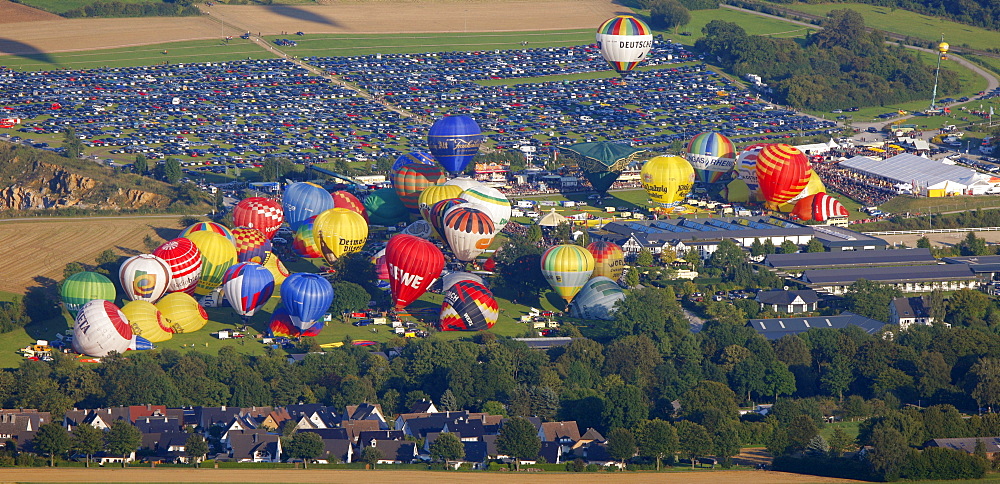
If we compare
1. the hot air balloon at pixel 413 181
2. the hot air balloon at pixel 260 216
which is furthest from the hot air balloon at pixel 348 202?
the hot air balloon at pixel 260 216

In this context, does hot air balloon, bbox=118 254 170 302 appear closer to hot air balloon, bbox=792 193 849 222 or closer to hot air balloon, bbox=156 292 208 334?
hot air balloon, bbox=156 292 208 334

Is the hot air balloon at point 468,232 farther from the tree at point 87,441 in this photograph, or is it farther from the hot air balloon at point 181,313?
the tree at point 87,441

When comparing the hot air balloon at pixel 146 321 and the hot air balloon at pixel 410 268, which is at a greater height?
the hot air balloon at pixel 410 268

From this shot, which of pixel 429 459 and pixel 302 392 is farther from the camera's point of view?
pixel 302 392

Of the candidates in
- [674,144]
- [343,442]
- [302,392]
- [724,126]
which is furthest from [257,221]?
[724,126]

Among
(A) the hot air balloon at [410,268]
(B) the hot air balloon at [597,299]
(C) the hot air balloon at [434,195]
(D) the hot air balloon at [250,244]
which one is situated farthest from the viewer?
(C) the hot air balloon at [434,195]

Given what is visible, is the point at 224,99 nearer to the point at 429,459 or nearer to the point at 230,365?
the point at 230,365

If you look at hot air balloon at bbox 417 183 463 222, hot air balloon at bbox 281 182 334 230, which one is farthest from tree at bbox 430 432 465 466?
hot air balloon at bbox 281 182 334 230

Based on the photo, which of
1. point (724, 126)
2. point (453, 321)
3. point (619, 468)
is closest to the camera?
point (619, 468)
